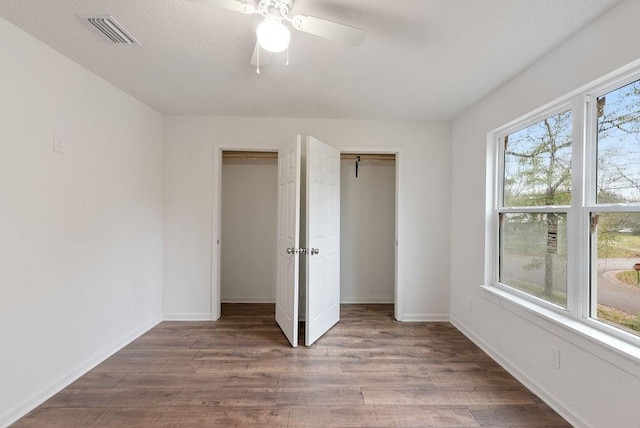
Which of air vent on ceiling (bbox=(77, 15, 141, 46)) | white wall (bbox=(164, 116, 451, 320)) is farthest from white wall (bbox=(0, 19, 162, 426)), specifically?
Result: air vent on ceiling (bbox=(77, 15, 141, 46))

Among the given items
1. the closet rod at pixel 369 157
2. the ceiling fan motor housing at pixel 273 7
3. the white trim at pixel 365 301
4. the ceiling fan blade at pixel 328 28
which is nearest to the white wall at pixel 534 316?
the closet rod at pixel 369 157

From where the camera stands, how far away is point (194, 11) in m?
1.62

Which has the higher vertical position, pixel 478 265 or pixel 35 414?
pixel 478 265

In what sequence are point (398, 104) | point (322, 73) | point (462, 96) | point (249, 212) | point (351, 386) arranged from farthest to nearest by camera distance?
point (249, 212)
point (398, 104)
point (462, 96)
point (322, 73)
point (351, 386)

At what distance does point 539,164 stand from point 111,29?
10.1 feet

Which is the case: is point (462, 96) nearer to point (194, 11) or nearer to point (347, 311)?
point (194, 11)

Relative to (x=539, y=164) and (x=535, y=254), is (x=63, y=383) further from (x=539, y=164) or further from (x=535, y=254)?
(x=539, y=164)

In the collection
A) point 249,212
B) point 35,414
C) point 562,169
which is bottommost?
point 35,414

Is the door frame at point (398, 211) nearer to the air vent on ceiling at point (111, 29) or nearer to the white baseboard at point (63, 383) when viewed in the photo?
the air vent on ceiling at point (111, 29)

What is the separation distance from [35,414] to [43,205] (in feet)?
4.34

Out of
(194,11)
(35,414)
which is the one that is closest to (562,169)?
(194,11)

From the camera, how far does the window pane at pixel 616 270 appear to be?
1569mm

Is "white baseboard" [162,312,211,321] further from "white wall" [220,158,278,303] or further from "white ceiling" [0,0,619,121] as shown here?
"white ceiling" [0,0,619,121]

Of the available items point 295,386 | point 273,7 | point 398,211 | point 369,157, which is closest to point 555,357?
point 295,386
